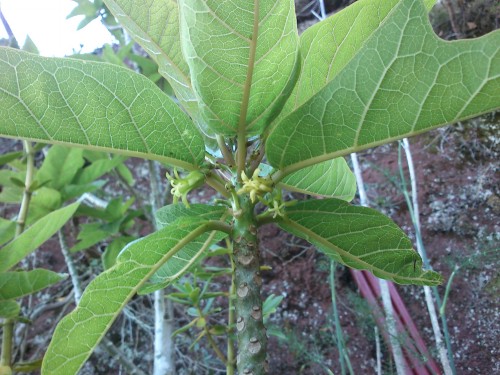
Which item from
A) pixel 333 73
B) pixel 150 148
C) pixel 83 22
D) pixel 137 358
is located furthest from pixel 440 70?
pixel 83 22

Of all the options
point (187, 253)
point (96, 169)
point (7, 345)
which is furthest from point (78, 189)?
point (187, 253)

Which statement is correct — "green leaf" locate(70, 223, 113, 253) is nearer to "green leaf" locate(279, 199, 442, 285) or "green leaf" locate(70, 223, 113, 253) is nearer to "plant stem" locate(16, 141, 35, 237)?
"plant stem" locate(16, 141, 35, 237)

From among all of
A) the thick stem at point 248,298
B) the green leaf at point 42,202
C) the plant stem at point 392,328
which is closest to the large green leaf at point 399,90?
the thick stem at point 248,298

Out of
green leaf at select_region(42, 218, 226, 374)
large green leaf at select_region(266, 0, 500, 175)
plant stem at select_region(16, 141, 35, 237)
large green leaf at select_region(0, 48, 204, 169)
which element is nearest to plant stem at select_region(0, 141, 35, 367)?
plant stem at select_region(16, 141, 35, 237)

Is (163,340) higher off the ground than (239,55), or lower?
lower

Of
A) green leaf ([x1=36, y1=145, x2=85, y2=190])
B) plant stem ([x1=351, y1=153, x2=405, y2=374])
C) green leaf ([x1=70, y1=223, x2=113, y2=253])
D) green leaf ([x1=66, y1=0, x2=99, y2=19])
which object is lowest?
plant stem ([x1=351, y1=153, x2=405, y2=374])

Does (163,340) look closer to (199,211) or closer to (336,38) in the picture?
(199,211)
